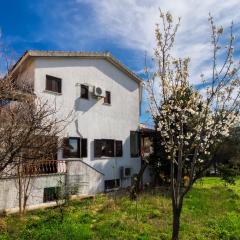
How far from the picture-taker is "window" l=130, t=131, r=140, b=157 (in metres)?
25.6

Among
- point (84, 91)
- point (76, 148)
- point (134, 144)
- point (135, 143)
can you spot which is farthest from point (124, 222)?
point (135, 143)

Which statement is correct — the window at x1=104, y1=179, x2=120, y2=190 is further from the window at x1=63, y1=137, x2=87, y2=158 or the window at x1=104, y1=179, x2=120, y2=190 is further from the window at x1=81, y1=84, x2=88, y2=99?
the window at x1=81, y1=84, x2=88, y2=99

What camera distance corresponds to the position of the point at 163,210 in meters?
14.3

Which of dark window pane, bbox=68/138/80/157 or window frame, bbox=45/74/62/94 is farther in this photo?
dark window pane, bbox=68/138/80/157

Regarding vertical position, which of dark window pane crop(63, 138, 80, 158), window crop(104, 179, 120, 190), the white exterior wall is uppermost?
the white exterior wall

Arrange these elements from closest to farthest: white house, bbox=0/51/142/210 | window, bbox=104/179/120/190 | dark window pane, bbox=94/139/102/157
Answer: white house, bbox=0/51/142/210 < dark window pane, bbox=94/139/102/157 < window, bbox=104/179/120/190

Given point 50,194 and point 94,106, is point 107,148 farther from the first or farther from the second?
point 50,194

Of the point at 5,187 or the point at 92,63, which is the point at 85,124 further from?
the point at 5,187

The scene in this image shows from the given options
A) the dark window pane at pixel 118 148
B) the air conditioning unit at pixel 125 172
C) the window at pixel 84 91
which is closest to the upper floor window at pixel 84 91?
the window at pixel 84 91

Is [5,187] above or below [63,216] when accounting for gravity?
above

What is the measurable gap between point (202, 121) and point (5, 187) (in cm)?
889

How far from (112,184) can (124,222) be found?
1125cm

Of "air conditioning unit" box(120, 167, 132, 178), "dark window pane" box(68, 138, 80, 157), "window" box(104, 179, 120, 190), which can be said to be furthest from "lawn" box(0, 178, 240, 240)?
"air conditioning unit" box(120, 167, 132, 178)

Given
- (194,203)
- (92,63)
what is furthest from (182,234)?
(92,63)
